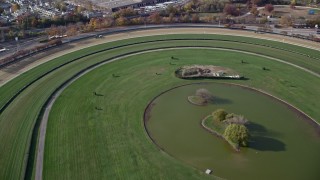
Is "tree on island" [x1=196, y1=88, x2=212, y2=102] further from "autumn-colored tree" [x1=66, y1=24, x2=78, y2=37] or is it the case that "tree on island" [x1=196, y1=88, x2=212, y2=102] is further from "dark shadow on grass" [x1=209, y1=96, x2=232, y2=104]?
"autumn-colored tree" [x1=66, y1=24, x2=78, y2=37]

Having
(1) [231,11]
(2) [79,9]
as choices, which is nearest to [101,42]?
(2) [79,9]

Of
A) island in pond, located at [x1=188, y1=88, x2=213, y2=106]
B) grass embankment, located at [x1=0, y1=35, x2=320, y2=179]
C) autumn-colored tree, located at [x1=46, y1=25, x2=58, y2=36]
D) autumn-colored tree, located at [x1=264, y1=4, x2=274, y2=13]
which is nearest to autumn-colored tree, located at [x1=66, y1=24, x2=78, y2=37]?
autumn-colored tree, located at [x1=46, y1=25, x2=58, y2=36]

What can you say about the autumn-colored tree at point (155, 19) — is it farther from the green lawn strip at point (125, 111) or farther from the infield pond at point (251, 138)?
the infield pond at point (251, 138)

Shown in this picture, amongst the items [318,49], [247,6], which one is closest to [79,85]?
[318,49]

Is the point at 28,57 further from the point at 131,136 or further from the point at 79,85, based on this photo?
the point at 131,136

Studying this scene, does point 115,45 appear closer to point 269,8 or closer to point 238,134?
point 238,134
